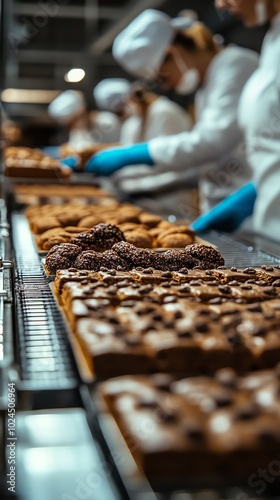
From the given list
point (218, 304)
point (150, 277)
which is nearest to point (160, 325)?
point (218, 304)

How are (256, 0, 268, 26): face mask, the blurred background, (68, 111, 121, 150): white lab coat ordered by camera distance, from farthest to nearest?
(68, 111, 121, 150): white lab coat, the blurred background, (256, 0, 268, 26): face mask

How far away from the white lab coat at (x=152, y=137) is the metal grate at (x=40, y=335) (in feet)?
7.66

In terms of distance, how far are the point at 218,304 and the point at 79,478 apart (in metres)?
0.49

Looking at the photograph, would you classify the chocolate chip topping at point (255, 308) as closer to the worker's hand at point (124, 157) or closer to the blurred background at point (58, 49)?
the worker's hand at point (124, 157)

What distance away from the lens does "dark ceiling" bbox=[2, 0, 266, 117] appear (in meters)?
7.78

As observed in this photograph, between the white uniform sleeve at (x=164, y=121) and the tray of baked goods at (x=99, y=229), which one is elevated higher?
the white uniform sleeve at (x=164, y=121)

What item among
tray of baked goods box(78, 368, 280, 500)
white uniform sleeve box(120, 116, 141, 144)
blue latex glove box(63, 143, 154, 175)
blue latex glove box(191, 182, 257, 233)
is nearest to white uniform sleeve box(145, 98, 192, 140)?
white uniform sleeve box(120, 116, 141, 144)

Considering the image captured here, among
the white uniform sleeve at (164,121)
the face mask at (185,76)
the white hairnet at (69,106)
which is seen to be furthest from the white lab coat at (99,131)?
the face mask at (185,76)

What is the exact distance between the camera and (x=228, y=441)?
83cm

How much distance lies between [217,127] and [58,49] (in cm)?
698

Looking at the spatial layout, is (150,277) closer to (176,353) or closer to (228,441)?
(176,353)

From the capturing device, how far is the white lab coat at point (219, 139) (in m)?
3.36

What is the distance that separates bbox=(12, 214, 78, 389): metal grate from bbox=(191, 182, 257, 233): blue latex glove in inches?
38.0

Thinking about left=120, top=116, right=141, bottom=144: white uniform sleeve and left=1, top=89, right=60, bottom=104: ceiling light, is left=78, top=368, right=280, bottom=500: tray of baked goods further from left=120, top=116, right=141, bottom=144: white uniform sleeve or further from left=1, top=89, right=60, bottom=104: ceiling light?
left=1, top=89, right=60, bottom=104: ceiling light
